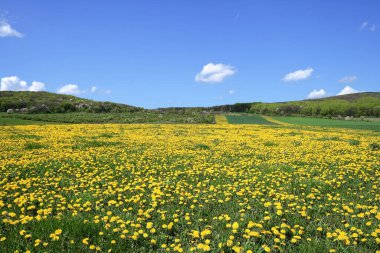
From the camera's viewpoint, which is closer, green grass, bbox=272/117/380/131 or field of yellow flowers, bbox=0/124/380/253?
field of yellow flowers, bbox=0/124/380/253

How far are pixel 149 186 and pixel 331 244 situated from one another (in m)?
4.55

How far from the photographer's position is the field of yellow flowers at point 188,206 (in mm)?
5109

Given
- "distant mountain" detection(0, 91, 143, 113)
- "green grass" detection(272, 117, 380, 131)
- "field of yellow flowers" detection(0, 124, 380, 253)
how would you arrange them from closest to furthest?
1. "field of yellow flowers" detection(0, 124, 380, 253)
2. "green grass" detection(272, 117, 380, 131)
3. "distant mountain" detection(0, 91, 143, 113)

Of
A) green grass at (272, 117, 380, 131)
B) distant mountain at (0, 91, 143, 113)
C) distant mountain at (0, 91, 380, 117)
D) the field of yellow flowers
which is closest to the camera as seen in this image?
the field of yellow flowers

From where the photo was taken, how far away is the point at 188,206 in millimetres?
7035

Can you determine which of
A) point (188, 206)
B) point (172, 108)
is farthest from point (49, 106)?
point (188, 206)

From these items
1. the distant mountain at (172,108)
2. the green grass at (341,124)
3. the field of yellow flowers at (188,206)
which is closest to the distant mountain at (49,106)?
the distant mountain at (172,108)

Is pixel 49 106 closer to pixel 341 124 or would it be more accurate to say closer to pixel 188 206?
pixel 341 124

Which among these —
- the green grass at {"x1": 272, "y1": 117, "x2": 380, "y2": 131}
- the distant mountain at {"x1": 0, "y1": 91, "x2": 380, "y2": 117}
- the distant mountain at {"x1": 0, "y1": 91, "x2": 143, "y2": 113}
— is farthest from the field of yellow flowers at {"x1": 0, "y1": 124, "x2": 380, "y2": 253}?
the distant mountain at {"x1": 0, "y1": 91, "x2": 380, "y2": 117}

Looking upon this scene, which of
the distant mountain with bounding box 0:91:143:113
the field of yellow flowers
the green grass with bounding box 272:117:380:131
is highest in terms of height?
the distant mountain with bounding box 0:91:143:113

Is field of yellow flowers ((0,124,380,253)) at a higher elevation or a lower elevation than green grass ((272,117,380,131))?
lower

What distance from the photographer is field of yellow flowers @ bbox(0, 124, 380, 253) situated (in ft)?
16.8

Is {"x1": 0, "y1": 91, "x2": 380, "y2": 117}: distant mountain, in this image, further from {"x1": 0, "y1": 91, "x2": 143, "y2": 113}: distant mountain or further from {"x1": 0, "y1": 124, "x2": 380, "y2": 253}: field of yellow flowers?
{"x1": 0, "y1": 124, "x2": 380, "y2": 253}: field of yellow flowers

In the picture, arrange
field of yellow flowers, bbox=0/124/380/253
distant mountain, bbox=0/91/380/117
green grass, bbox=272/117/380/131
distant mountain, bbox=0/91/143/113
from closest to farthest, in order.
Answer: field of yellow flowers, bbox=0/124/380/253 → green grass, bbox=272/117/380/131 → distant mountain, bbox=0/91/143/113 → distant mountain, bbox=0/91/380/117
